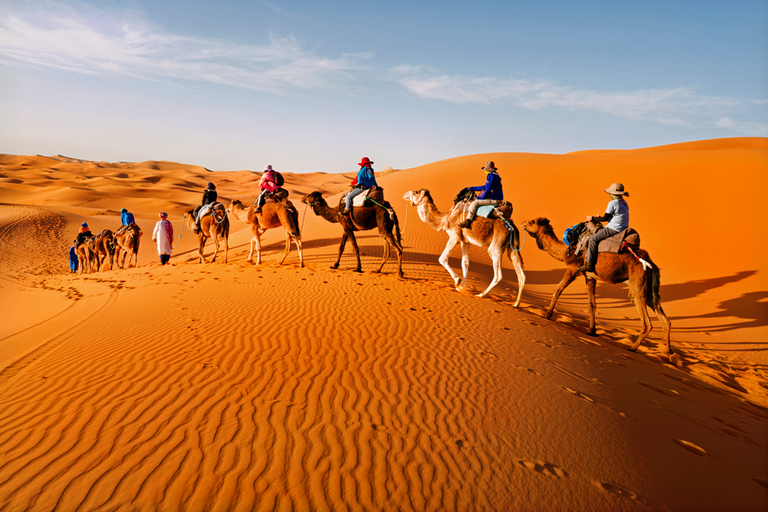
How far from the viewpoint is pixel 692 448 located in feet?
14.3

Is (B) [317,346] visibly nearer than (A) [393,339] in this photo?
Yes

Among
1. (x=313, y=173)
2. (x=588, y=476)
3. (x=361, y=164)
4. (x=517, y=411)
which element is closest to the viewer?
(x=588, y=476)

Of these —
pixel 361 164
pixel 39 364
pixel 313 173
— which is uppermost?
pixel 313 173

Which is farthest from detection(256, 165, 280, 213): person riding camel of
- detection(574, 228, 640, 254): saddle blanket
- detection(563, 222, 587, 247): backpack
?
detection(574, 228, 640, 254): saddle blanket

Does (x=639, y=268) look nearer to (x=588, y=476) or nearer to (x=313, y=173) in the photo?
(x=588, y=476)

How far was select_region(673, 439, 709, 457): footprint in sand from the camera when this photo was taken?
4277 millimetres

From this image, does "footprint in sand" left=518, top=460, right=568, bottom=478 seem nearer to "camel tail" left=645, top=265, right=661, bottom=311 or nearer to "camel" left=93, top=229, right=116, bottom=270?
"camel tail" left=645, top=265, right=661, bottom=311

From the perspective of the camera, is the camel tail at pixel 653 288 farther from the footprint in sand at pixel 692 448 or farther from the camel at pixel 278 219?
the camel at pixel 278 219

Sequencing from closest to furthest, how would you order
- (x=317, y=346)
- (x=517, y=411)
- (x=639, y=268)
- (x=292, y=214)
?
(x=517, y=411), (x=317, y=346), (x=639, y=268), (x=292, y=214)

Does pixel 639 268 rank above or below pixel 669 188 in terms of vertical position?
below

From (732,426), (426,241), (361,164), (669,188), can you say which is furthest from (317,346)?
(669,188)

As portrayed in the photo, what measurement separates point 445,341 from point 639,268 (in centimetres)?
447

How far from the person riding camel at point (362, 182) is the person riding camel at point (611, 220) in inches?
234

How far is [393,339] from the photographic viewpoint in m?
6.75
